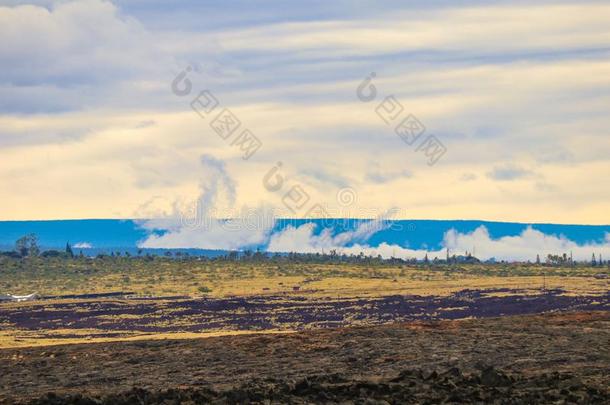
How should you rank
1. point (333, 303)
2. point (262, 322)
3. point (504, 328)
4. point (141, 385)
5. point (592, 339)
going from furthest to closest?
point (333, 303) < point (262, 322) < point (504, 328) < point (592, 339) < point (141, 385)

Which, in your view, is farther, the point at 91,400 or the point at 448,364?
the point at 448,364

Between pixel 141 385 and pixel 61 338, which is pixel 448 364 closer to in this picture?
pixel 141 385

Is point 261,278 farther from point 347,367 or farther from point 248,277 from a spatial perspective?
point 347,367

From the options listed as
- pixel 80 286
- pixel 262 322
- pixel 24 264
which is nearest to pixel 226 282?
pixel 80 286

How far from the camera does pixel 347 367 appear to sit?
32375 millimetres

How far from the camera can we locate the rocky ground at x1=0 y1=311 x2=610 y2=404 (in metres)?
26.5

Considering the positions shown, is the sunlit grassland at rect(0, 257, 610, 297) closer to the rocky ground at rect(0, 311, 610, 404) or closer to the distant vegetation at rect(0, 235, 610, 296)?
the distant vegetation at rect(0, 235, 610, 296)

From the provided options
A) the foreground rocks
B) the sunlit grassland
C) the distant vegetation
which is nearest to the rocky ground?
the foreground rocks

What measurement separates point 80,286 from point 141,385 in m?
117

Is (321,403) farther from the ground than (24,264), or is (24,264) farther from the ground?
(24,264)

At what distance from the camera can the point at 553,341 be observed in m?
34.7

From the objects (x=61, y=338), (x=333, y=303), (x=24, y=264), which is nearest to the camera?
(x=61, y=338)

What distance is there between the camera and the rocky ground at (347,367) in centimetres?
2653

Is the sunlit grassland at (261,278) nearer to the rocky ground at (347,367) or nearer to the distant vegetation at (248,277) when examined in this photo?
the distant vegetation at (248,277)
